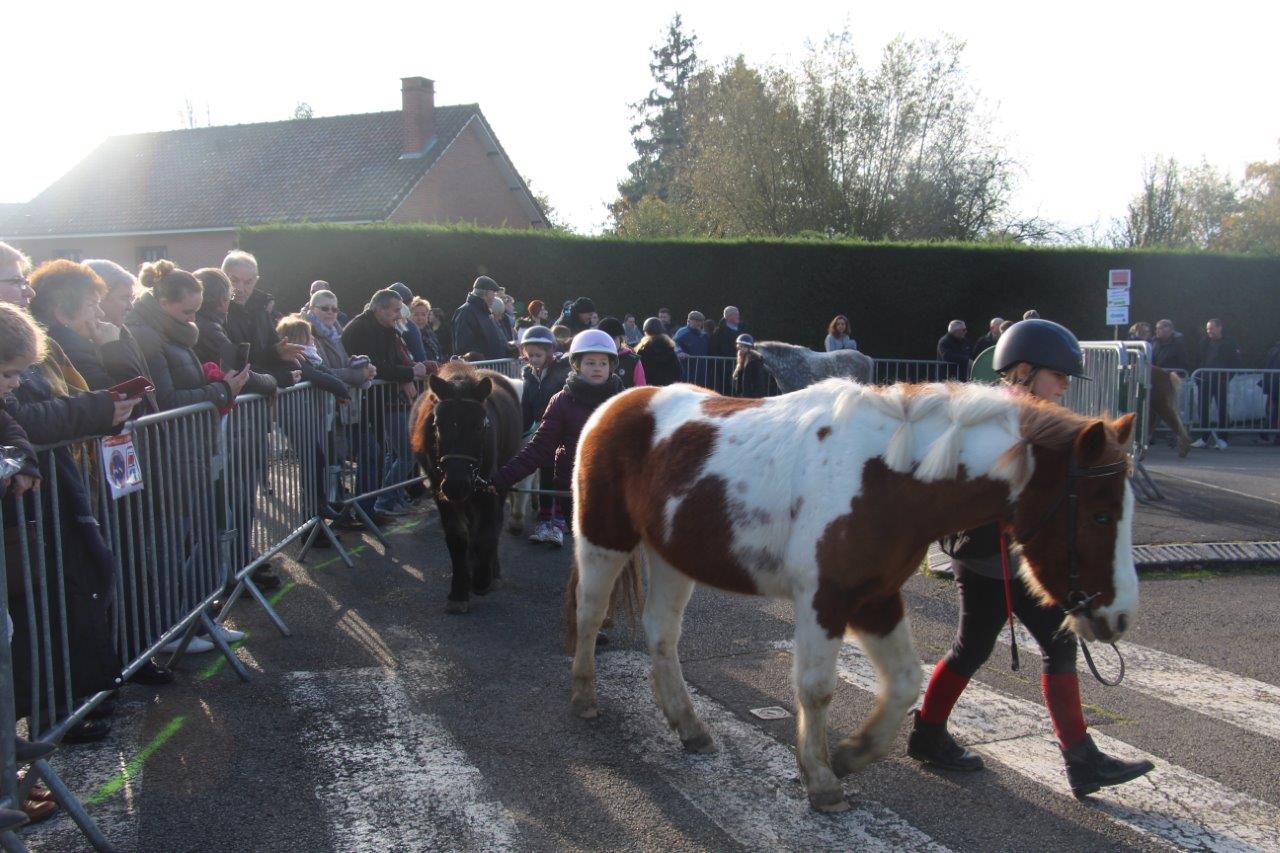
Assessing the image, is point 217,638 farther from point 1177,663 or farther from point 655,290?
point 655,290

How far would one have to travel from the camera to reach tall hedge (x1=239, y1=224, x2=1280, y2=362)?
2406 centimetres

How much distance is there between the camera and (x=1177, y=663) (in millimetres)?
6031

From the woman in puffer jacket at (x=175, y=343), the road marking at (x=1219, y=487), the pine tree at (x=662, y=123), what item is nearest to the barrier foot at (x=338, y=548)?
the woman in puffer jacket at (x=175, y=343)

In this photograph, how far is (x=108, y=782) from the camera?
4211mm

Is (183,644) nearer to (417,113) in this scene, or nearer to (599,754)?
(599,754)

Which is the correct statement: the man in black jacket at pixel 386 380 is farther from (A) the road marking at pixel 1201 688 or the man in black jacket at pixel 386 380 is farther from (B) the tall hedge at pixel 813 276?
(B) the tall hedge at pixel 813 276

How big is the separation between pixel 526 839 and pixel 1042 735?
2.60 metres

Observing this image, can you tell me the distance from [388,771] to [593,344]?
10.4 feet

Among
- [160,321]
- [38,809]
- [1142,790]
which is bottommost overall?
[1142,790]

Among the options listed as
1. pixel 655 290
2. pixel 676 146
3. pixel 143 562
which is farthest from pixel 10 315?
pixel 676 146

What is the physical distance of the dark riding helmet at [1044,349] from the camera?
4.26 meters

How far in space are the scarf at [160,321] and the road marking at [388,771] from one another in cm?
226

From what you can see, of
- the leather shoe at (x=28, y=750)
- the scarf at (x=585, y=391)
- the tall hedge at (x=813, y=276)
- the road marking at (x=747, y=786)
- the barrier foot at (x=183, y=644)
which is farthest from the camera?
the tall hedge at (x=813, y=276)

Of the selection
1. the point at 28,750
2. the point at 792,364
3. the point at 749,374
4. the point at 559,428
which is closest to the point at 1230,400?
the point at 792,364
